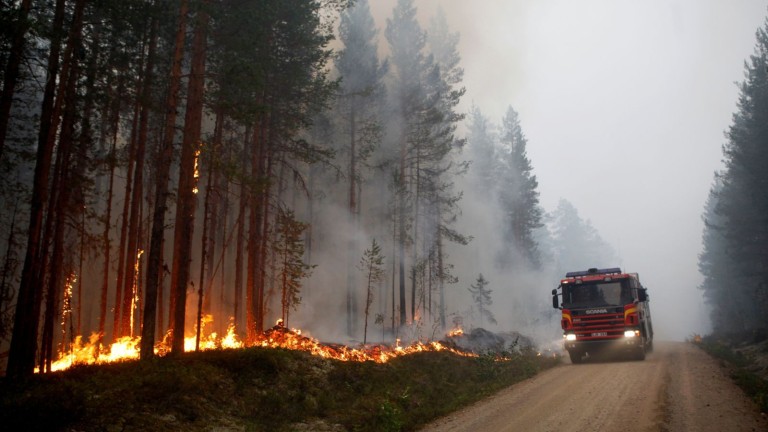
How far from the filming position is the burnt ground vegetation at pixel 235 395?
26.2 ft

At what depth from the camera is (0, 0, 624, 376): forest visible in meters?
12.7

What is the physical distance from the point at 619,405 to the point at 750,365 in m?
11.2

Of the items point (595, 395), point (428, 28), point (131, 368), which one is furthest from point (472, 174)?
point (131, 368)

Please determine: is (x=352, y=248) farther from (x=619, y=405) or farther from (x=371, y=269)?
(x=619, y=405)

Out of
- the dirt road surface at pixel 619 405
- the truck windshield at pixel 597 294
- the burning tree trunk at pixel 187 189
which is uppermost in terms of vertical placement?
the burning tree trunk at pixel 187 189

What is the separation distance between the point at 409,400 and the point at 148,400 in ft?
20.9

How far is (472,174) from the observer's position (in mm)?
48469

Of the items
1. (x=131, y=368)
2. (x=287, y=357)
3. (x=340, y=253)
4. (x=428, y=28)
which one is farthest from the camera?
(x=428, y=28)

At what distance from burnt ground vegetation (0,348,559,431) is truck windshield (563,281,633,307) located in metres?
6.76

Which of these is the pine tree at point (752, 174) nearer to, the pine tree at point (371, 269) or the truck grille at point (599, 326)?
the truck grille at point (599, 326)

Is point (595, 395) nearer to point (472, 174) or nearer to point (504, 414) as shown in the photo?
point (504, 414)

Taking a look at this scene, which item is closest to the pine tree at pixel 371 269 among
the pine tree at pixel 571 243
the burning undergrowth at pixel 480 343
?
the burning undergrowth at pixel 480 343

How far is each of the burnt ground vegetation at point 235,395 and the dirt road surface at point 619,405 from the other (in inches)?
48.4

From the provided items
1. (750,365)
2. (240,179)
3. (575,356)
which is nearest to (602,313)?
(575,356)
